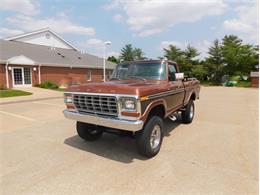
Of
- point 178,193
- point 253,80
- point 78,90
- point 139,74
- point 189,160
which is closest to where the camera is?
point 178,193

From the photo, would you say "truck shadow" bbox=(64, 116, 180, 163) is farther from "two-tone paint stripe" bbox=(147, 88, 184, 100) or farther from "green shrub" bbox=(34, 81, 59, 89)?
"green shrub" bbox=(34, 81, 59, 89)

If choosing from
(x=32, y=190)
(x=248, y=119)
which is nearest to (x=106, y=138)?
(x=32, y=190)

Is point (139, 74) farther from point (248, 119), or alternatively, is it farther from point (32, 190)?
point (248, 119)

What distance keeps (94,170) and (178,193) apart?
1.48 meters

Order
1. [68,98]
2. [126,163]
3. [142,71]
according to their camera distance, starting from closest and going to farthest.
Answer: [126,163], [68,98], [142,71]

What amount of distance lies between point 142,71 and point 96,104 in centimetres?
181

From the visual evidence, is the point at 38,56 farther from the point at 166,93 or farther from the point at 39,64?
the point at 166,93

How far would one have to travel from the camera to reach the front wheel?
156 inches

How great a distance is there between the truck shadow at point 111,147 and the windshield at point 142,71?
1656mm

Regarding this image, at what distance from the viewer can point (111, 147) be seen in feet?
15.6

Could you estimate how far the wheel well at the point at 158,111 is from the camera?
169 inches

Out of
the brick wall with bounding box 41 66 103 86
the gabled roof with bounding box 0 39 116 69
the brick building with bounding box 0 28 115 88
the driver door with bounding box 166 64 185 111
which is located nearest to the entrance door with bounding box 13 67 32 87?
the brick building with bounding box 0 28 115 88

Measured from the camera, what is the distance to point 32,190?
9.92ft

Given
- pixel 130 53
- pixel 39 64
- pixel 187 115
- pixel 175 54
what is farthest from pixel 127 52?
pixel 187 115
